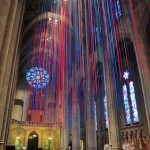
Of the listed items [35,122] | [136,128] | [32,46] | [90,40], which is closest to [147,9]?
[90,40]

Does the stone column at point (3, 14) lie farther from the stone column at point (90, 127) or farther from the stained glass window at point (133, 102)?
the stained glass window at point (133, 102)

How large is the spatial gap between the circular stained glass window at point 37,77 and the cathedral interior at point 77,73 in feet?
0.38

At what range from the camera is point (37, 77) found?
22.2 meters

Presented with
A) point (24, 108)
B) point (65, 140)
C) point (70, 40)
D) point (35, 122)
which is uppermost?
point (70, 40)

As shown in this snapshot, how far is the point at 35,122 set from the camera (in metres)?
22.0

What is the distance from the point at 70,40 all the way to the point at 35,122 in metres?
10.8

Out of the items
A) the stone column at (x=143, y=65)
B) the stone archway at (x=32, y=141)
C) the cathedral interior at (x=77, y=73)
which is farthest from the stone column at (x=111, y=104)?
the stone archway at (x=32, y=141)

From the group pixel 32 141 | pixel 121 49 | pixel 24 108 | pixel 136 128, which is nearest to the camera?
pixel 136 128

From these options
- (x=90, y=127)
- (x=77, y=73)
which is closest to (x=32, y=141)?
(x=77, y=73)

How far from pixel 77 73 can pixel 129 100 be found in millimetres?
4773

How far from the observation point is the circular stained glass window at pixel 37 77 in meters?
21.8

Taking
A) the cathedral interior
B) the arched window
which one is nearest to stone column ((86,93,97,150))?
the cathedral interior

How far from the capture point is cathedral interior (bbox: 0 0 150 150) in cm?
817

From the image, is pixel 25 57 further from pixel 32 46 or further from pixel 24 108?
pixel 24 108
